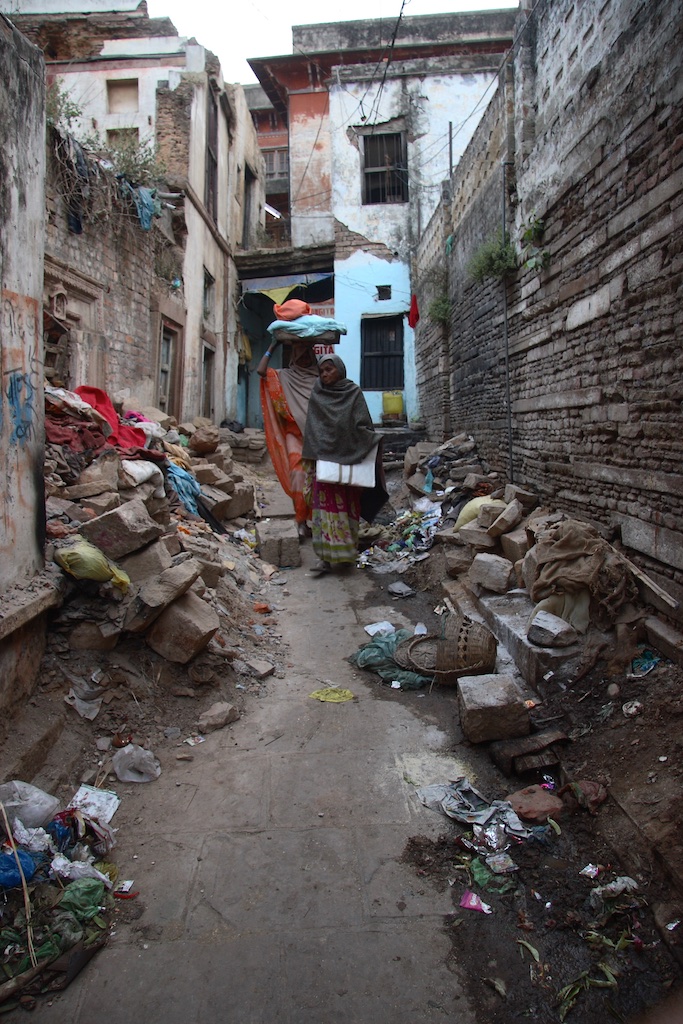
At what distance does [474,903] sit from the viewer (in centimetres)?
219

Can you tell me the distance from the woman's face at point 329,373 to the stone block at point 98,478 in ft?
7.78

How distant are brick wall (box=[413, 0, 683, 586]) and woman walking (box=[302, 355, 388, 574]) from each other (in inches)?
62.5

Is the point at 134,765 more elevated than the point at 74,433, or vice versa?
the point at 74,433

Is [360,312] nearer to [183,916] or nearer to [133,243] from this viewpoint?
[133,243]

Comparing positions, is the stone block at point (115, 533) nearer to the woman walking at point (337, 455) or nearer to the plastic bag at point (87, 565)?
the plastic bag at point (87, 565)

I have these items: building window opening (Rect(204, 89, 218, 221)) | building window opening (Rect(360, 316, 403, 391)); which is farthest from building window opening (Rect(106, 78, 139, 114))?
building window opening (Rect(360, 316, 403, 391))

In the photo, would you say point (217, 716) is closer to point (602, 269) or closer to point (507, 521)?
point (507, 521)

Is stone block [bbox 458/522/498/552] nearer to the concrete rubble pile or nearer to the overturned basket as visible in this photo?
the overturned basket

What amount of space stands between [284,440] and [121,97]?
31.5 ft

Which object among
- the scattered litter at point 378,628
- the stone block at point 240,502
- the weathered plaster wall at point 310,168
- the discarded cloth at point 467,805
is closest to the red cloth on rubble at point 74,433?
the stone block at point 240,502

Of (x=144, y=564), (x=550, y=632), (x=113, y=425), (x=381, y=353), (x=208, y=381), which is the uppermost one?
(x=381, y=353)

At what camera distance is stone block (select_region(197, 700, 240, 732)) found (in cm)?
331

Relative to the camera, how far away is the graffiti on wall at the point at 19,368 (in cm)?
289

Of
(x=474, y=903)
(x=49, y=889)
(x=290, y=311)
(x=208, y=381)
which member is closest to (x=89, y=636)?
(x=49, y=889)
